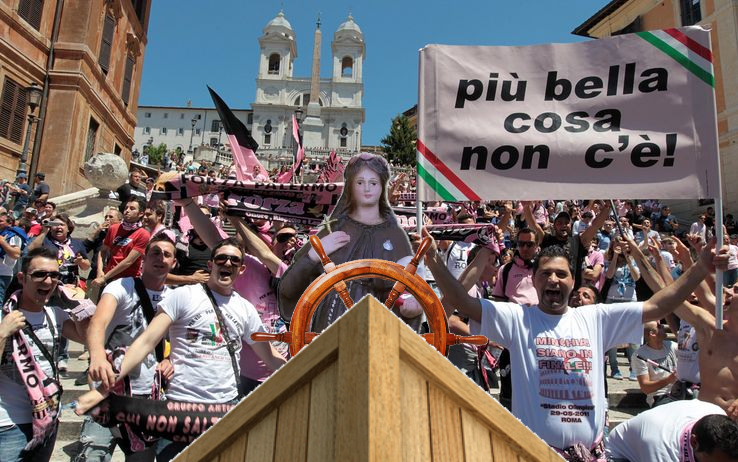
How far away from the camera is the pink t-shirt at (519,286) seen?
15.7 feet

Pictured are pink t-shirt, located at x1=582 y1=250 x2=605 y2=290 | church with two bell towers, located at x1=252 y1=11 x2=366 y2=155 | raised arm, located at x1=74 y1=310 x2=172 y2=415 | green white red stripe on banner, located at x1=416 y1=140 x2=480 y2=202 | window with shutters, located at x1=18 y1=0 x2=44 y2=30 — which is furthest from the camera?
church with two bell towers, located at x1=252 y1=11 x2=366 y2=155

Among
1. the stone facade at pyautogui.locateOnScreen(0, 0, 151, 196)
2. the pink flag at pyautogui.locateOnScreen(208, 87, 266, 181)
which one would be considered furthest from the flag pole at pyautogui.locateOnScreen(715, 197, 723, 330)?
the stone facade at pyautogui.locateOnScreen(0, 0, 151, 196)

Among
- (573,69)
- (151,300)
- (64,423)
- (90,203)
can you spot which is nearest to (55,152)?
(90,203)

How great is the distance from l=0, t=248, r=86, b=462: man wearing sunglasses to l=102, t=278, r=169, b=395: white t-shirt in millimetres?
349

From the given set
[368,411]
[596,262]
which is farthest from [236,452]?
[596,262]

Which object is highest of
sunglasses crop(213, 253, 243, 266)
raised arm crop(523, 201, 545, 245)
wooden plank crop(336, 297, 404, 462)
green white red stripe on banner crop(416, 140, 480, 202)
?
raised arm crop(523, 201, 545, 245)

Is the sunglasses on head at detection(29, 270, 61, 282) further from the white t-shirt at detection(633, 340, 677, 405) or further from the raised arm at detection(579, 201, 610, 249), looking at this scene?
the white t-shirt at detection(633, 340, 677, 405)

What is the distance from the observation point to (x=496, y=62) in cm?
359

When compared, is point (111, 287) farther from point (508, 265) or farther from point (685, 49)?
point (685, 49)

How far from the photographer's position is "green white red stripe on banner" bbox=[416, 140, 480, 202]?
3.38 metres

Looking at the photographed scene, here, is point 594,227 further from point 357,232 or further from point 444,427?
point 444,427

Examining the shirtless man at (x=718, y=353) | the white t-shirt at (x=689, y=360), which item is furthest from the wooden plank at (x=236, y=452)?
the white t-shirt at (x=689, y=360)

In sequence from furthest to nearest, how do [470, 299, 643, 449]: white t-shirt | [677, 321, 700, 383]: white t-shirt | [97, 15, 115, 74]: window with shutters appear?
[97, 15, 115, 74]: window with shutters, [677, 321, 700, 383]: white t-shirt, [470, 299, 643, 449]: white t-shirt

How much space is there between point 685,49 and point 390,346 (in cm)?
346
